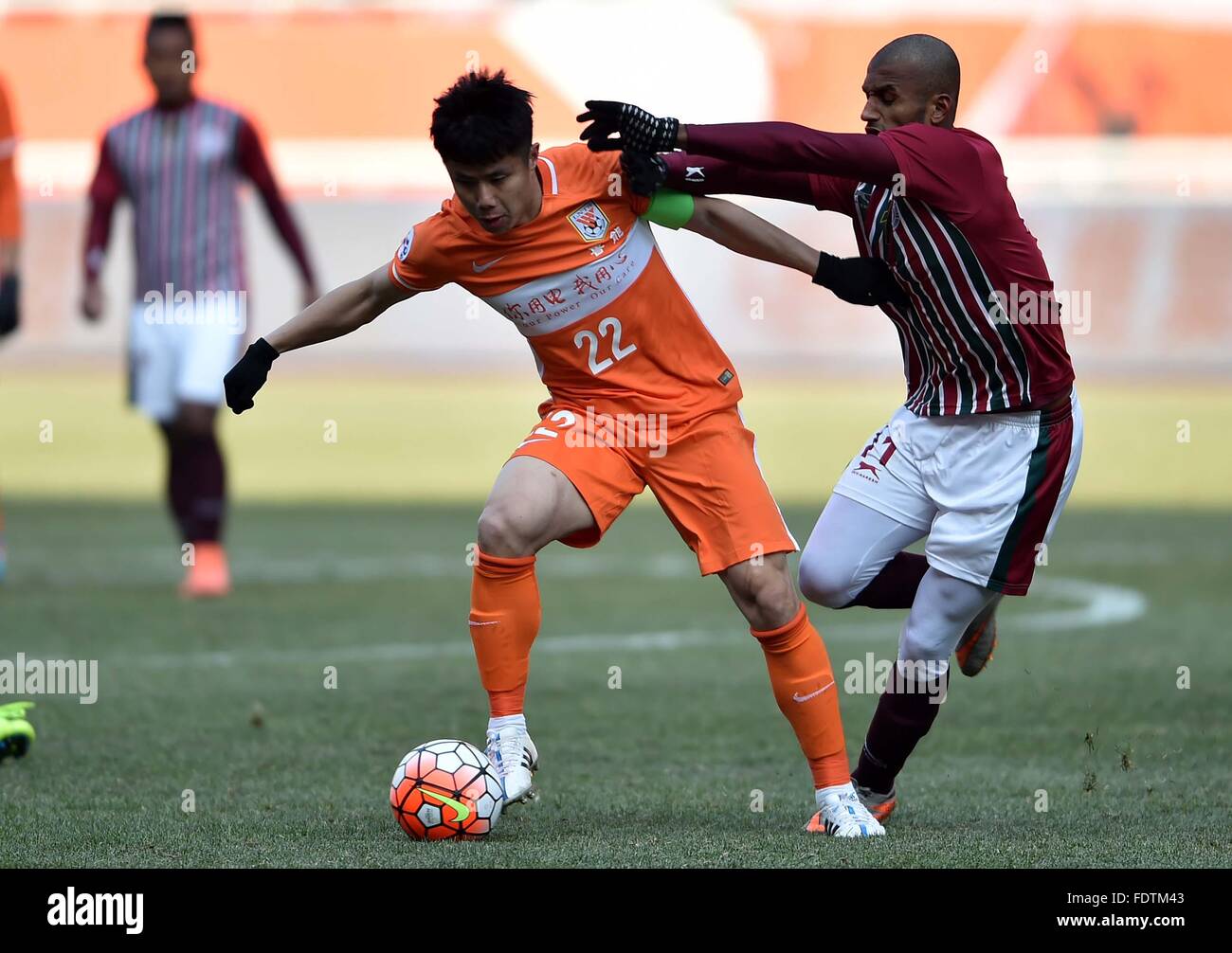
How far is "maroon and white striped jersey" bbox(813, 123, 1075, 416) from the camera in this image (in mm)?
4441

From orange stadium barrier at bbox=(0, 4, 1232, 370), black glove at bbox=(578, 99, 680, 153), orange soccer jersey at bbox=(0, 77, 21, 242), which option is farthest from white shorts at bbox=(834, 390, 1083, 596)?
orange stadium barrier at bbox=(0, 4, 1232, 370)

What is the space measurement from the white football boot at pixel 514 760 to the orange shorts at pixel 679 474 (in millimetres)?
517

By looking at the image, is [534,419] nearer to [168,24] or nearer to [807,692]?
[168,24]

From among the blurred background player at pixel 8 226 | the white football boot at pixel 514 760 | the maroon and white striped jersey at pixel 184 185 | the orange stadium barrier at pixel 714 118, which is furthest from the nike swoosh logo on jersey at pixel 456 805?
the orange stadium barrier at pixel 714 118

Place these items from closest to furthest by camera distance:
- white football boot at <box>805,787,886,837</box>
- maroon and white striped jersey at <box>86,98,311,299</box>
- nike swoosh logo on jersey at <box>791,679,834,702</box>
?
white football boot at <box>805,787,886,837</box>
nike swoosh logo on jersey at <box>791,679,834,702</box>
maroon and white striped jersey at <box>86,98,311,299</box>

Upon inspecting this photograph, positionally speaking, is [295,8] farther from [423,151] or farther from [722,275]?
[722,275]

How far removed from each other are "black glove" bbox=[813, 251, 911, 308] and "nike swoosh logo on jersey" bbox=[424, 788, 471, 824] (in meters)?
1.56

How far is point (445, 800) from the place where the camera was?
436cm

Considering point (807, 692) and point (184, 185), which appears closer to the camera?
point (807, 692)

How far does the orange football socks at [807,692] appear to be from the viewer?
4609 millimetres

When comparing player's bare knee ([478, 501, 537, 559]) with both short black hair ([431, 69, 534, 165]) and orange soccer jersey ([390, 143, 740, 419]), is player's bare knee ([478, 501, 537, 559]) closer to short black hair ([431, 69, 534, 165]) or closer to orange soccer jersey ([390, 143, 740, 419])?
orange soccer jersey ([390, 143, 740, 419])

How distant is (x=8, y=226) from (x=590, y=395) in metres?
4.98

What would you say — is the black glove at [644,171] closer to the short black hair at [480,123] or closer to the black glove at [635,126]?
the black glove at [635,126]

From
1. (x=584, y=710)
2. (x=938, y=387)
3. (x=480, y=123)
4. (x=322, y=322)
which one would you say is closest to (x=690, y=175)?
(x=480, y=123)
